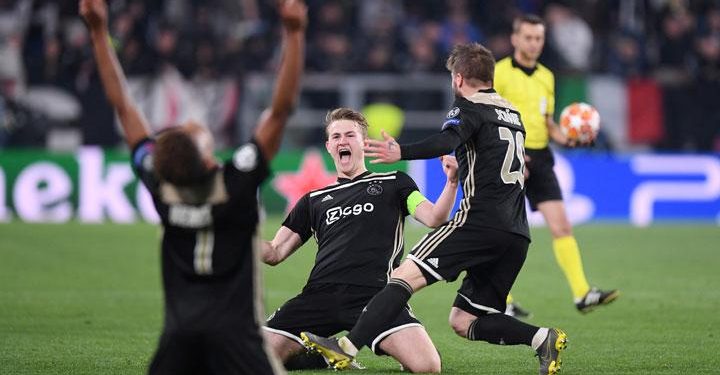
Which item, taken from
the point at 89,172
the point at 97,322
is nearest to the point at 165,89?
the point at 89,172

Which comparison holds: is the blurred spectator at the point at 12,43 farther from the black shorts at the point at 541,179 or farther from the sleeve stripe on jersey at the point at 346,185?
the sleeve stripe on jersey at the point at 346,185

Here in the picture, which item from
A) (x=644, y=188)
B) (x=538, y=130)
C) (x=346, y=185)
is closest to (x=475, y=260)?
(x=346, y=185)

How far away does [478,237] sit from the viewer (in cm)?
812

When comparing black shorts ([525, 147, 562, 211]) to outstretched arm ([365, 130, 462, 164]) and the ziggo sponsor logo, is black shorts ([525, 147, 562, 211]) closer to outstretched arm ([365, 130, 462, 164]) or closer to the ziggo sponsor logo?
the ziggo sponsor logo

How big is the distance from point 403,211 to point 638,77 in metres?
15.6

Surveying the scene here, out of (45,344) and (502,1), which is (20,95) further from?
(45,344)

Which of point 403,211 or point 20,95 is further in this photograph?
point 20,95

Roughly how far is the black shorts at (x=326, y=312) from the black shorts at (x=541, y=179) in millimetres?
3399

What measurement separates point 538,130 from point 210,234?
6.42 meters

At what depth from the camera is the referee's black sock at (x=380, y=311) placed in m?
7.77

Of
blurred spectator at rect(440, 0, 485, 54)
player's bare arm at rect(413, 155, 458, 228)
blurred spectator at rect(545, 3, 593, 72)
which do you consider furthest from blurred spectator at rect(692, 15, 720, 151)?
player's bare arm at rect(413, 155, 458, 228)

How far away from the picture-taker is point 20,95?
73.1 ft

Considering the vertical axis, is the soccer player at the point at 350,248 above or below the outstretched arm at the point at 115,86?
below

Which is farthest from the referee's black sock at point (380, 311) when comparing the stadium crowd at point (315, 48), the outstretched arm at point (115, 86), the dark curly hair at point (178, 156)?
the stadium crowd at point (315, 48)
